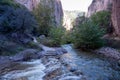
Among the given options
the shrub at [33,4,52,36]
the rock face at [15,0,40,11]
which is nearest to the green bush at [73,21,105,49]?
the shrub at [33,4,52,36]

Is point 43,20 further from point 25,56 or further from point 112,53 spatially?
point 25,56

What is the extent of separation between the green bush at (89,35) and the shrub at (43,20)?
1847cm

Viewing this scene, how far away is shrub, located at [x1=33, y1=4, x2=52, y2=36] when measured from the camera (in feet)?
163

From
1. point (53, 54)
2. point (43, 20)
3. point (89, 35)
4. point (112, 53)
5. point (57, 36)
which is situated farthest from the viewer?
point (43, 20)

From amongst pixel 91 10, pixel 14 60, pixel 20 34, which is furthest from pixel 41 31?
pixel 91 10

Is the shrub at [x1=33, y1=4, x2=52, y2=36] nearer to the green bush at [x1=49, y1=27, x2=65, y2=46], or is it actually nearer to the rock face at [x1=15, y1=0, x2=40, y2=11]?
the rock face at [x1=15, y1=0, x2=40, y2=11]

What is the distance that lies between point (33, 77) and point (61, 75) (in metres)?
1.89

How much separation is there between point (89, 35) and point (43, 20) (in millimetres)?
21447

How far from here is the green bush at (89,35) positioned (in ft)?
101

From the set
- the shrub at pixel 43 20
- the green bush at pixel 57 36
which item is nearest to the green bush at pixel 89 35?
the green bush at pixel 57 36

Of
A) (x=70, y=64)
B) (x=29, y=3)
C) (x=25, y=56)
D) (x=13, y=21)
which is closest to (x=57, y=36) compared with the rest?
(x=13, y=21)

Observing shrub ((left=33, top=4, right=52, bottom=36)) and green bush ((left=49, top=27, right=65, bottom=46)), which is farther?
shrub ((left=33, top=4, right=52, bottom=36))

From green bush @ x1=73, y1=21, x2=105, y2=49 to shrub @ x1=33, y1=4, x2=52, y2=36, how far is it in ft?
60.6

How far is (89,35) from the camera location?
101 feet
